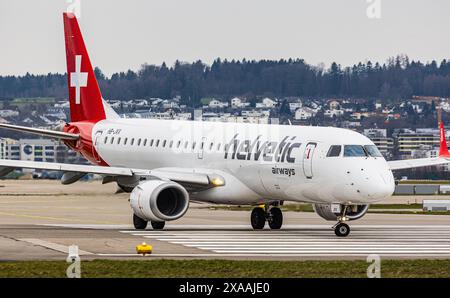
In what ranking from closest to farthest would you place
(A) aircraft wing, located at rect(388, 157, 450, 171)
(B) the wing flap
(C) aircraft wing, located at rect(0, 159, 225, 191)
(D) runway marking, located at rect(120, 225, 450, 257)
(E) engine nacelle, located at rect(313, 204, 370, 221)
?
(D) runway marking, located at rect(120, 225, 450, 257)
(E) engine nacelle, located at rect(313, 204, 370, 221)
(B) the wing flap
(C) aircraft wing, located at rect(0, 159, 225, 191)
(A) aircraft wing, located at rect(388, 157, 450, 171)

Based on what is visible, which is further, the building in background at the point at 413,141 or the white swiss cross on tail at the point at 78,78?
the building in background at the point at 413,141

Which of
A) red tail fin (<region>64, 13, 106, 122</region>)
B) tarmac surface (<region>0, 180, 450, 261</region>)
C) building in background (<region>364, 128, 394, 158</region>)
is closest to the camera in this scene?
tarmac surface (<region>0, 180, 450, 261</region>)

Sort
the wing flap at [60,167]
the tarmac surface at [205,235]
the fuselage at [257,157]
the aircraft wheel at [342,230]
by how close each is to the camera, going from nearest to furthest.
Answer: the tarmac surface at [205,235] → the fuselage at [257,157] → the aircraft wheel at [342,230] → the wing flap at [60,167]

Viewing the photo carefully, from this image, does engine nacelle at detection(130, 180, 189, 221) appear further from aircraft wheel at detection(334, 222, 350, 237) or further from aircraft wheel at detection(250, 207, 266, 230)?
aircraft wheel at detection(334, 222, 350, 237)

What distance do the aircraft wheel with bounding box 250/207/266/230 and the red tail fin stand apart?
1183 centimetres

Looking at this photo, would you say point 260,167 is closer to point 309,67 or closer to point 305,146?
point 305,146

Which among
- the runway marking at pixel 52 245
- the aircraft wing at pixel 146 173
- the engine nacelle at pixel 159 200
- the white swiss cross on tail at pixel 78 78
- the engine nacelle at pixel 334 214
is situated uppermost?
the white swiss cross on tail at pixel 78 78

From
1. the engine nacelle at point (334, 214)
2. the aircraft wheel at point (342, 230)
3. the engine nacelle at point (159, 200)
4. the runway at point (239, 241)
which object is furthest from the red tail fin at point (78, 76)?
the aircraft wheel at point (342, 230)

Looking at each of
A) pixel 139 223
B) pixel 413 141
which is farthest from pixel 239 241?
pixel 413 141

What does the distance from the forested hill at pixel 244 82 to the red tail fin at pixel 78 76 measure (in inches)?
1629

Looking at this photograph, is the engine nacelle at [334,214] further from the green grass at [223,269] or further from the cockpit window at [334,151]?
the green grass at [223,269]

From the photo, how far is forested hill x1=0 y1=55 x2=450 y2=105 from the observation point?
351 ft

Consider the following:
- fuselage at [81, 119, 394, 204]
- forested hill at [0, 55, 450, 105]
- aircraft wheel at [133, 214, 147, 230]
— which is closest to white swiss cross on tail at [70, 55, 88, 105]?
fuselage at [81, 119, 394, 204]

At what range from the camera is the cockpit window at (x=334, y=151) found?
3950cm
